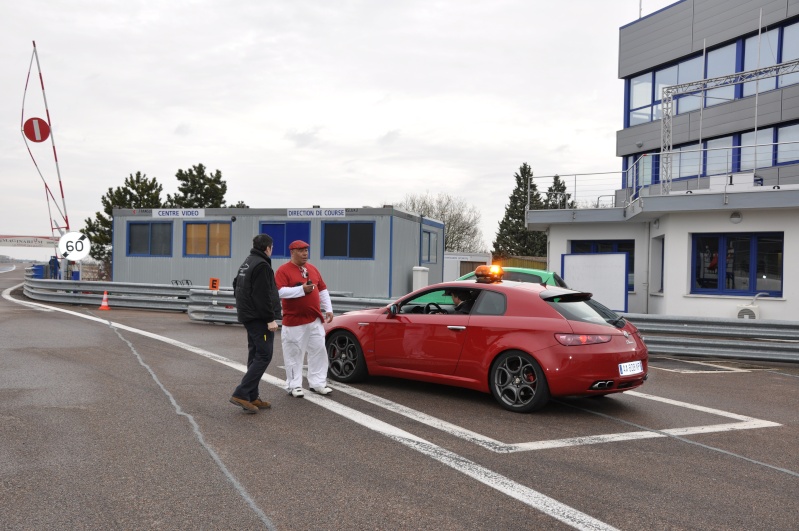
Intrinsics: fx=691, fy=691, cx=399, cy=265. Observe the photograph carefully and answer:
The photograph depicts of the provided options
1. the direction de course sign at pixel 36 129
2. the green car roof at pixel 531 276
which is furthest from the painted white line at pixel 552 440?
the direction de course sign at pixel 36 129

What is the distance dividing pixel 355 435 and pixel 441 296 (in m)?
2.49

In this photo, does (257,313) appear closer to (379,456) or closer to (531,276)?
(379,456)

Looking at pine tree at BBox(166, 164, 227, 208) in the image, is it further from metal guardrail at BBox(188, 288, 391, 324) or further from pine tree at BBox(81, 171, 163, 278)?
metal guardrail at BBox(188, 288, 391, 324)

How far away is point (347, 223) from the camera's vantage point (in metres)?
19.8

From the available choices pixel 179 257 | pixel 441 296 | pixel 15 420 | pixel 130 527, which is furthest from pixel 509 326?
pixel 179 257

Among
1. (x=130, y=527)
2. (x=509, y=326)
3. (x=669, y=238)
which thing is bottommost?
(x=130, y=527)

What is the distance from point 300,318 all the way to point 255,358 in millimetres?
786

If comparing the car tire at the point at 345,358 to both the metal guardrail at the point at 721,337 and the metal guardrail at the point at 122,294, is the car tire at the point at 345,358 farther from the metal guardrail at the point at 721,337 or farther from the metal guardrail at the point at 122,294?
the metal guardrail at the point at 122,294

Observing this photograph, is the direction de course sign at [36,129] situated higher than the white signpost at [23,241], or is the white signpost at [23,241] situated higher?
the direction de course sign at [36,129]

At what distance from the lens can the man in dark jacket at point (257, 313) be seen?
665 centimetres

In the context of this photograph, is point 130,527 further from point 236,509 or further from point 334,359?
point 334,359

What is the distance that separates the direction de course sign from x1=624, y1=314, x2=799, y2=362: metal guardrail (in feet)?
59.1

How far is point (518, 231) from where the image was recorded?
68000 mm

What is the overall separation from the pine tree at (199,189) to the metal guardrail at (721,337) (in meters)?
42.7
